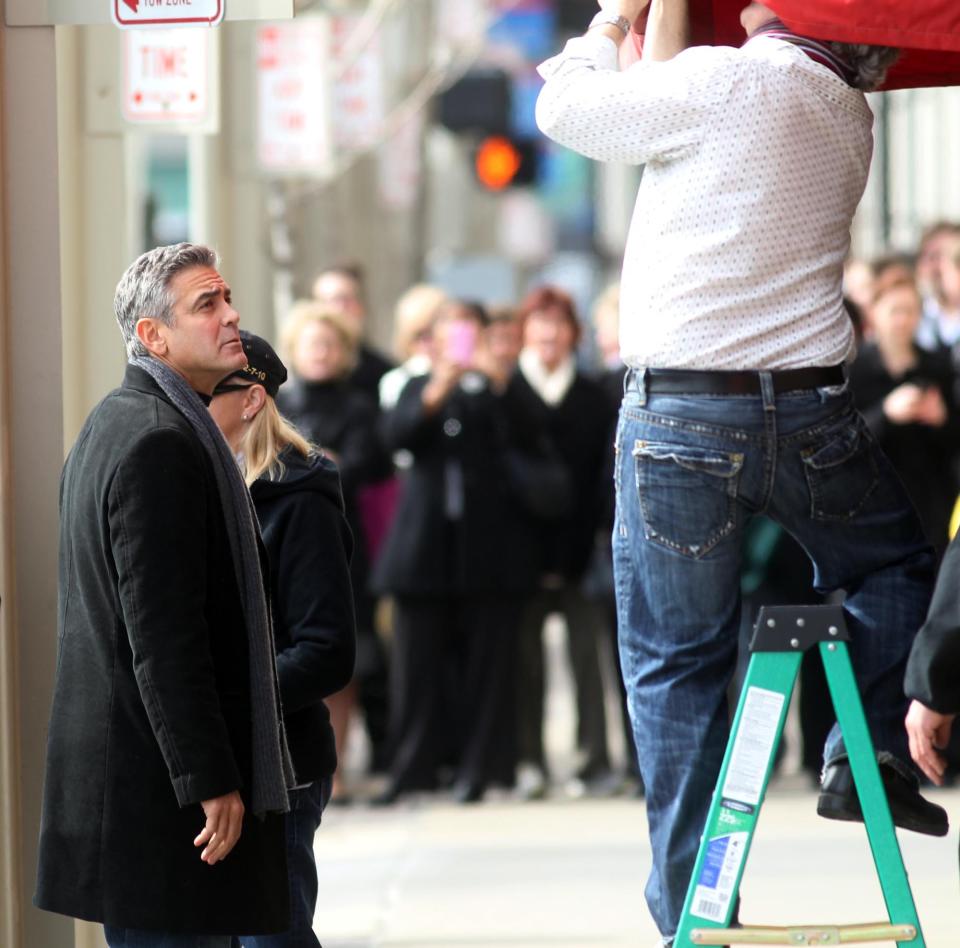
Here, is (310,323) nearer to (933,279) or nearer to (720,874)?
(933,279)

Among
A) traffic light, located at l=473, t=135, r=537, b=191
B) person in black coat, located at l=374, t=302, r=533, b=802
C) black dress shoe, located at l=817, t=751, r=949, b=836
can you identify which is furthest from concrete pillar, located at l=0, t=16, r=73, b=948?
traffic light, located at l=473, t=135, r=537, b=191

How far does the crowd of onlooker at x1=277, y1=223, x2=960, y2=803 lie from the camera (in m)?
8.90

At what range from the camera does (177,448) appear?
3.87 metres

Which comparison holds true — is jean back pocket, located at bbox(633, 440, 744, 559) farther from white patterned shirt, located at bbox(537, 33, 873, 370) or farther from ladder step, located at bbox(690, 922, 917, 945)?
ladder step, located at bbox(690, 922, 917, 945)

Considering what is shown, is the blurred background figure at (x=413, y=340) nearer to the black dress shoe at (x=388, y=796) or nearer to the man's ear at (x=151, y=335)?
the black dress shoe at (x=388, y=796)

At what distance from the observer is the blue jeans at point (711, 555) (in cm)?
429

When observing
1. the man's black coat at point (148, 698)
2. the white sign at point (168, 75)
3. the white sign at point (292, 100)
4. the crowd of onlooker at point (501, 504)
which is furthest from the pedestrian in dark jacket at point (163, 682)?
the white sign at point (292, 100)

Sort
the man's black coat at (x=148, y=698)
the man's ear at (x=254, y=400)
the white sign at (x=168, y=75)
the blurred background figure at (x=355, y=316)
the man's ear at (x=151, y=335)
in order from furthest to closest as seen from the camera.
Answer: the blurred background figure at (x=355, y=316)
the white sign at (x=168, y=75)
the man's ear at (x=254, y=400)
the man's ear at (x=151, y=335)
the man's black coat at (x=148, y=698)

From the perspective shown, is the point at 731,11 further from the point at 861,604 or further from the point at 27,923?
the point at 27,923

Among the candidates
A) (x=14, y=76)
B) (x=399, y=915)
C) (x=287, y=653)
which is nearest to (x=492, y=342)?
(x=399, y=915)

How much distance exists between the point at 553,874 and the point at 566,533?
225 centimetres

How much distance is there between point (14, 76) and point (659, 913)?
246 centimetres

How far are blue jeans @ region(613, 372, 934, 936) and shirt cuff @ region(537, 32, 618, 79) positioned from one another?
67cm

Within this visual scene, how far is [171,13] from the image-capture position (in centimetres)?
479
